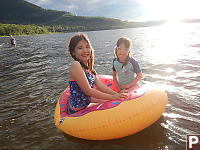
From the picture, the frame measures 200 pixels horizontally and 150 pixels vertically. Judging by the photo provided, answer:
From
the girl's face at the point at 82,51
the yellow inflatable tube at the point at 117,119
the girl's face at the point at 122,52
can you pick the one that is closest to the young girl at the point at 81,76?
the girl's face at the point at 82,51

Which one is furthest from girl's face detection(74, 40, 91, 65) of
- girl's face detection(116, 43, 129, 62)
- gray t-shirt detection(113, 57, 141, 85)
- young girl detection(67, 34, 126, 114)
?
gray t-shirt detection(113, 57, 141, 85)

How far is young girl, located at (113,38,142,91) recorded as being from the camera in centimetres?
428

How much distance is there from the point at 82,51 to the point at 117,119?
1.36 metres

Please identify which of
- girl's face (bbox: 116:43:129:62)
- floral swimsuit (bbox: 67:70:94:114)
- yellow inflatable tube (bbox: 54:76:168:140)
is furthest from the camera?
girl's face (bbox: 116:43:129:62)

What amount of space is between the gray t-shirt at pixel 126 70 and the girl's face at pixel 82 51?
4.47 feet

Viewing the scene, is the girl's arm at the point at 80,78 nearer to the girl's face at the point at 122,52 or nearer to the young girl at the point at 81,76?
the young girl at the point at 81,76

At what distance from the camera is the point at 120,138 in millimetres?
3480

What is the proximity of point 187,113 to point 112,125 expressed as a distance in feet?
6.60

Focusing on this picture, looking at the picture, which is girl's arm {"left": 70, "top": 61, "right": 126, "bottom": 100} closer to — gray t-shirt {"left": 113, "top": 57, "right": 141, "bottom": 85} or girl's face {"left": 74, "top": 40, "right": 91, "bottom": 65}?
girl's face {"left": 74, "top": 40, "right": 91, "bottom": 65}

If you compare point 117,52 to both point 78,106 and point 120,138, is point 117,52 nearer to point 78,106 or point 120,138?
point 78,106

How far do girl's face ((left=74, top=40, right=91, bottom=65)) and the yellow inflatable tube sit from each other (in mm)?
968

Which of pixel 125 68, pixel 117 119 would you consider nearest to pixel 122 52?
pixel 125 68

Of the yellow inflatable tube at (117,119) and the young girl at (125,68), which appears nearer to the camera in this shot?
the yellow inflatable tube at (117,119)

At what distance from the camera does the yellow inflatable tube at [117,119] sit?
10.3ft
